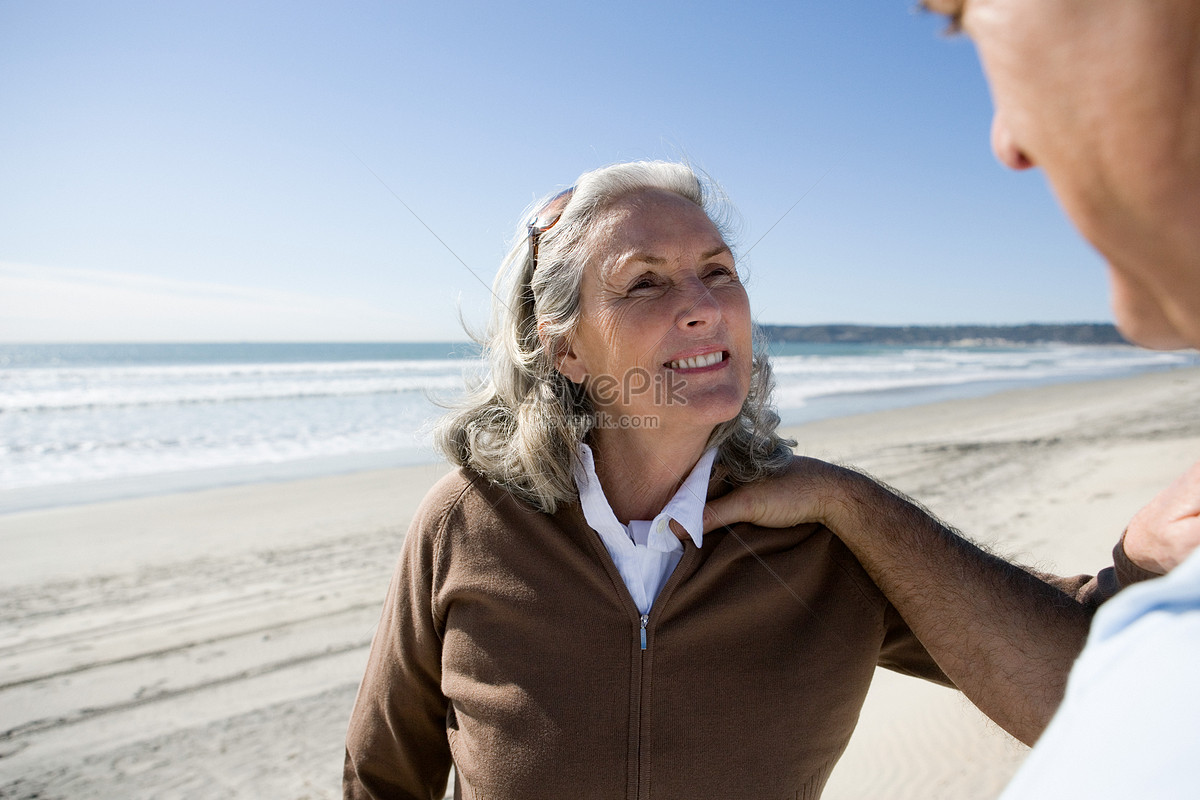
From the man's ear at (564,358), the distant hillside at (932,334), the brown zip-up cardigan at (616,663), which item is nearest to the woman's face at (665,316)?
the man's ear at (564,358)

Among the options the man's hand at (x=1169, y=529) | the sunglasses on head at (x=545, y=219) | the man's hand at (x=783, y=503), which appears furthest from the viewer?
the sunglasses on head at (x=545, y=219)

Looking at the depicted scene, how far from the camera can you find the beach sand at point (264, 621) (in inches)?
145

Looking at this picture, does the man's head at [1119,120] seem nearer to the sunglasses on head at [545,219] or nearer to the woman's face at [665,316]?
the woman's face at [665,316]

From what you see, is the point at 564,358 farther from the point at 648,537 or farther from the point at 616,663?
the point at 616,663

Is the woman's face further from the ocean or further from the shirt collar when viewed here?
the ocean

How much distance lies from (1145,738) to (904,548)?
1.39 meters

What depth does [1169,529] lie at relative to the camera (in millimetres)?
1347

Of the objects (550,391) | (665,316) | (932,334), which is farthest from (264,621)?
(932,334)

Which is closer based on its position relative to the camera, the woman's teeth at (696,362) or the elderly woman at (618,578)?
the elderly woman at (618,578)

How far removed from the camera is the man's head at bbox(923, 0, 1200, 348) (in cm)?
49

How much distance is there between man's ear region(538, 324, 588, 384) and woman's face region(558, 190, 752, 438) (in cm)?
10

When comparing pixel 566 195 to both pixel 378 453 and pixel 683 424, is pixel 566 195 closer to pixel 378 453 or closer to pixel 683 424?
pixel 683 424

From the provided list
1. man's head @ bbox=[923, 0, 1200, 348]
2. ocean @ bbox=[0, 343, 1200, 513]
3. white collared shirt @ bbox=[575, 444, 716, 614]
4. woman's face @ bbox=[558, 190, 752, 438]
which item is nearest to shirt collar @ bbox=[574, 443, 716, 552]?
white collared shirt @ bbox=[575, 444, 716, 614]

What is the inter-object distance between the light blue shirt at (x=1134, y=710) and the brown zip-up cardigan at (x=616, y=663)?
1313mm
